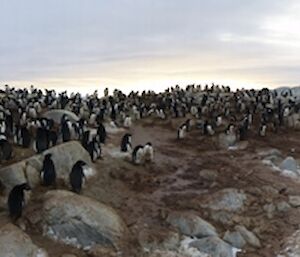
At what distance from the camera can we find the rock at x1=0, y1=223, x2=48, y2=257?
45.9 ft

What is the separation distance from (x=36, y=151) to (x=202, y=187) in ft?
19.5

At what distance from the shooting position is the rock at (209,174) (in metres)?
21.9

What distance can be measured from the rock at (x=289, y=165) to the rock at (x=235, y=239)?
24.8 ft

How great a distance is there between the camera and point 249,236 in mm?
17078

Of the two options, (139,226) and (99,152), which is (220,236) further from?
(99,152)

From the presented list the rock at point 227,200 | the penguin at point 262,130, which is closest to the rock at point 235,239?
the rock at point 227,200

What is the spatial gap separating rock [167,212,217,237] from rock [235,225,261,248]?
2.39 ft

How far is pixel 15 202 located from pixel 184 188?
686 centimetres

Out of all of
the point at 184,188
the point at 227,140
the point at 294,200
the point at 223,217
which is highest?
the point at 227,140

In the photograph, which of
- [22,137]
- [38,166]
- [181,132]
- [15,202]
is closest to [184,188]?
[38,166]

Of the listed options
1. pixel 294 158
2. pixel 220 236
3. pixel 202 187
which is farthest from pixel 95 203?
pixel 294 158

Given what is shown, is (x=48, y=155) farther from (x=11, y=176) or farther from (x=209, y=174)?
(x=209, y=174)

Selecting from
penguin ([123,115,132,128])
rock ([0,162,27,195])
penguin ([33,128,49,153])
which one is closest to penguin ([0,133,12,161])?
penguin ([33,128,49,153])

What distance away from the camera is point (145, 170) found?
22.3m
